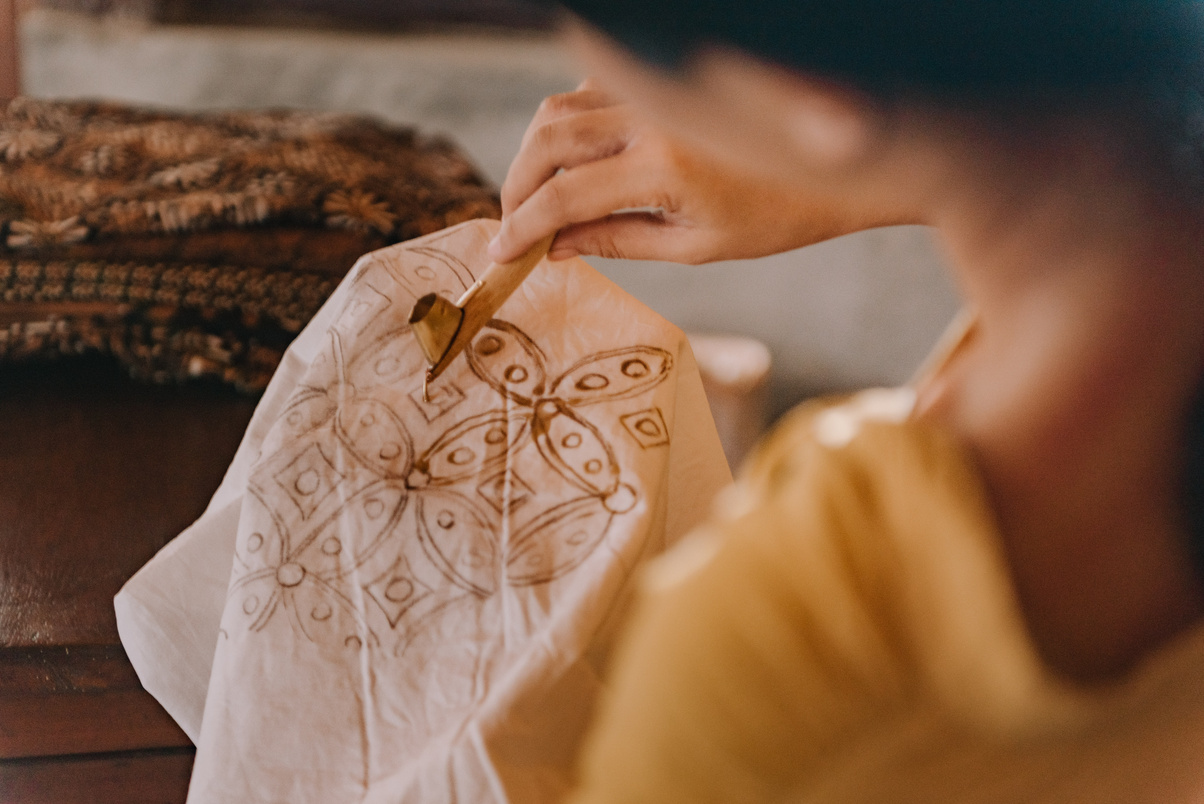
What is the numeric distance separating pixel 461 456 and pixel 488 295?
8cm

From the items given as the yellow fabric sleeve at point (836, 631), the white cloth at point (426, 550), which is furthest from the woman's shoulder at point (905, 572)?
the white cloth at point (426, 550)

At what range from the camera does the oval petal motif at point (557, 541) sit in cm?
34

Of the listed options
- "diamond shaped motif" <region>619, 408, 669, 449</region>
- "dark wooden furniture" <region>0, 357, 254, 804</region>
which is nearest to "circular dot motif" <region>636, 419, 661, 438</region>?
"diamond shaped motif" <region>619, 408, 669, 449</region>

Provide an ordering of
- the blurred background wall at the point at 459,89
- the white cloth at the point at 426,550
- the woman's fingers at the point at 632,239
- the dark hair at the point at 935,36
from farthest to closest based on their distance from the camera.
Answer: the blurred background wall at the point at 459,89 → the woman's fingers at the point at 632,239 → the white cloth at the point at 426,550 → the dark hair at the point at 935,36

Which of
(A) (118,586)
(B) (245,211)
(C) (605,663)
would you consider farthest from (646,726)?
(B) (245,211)

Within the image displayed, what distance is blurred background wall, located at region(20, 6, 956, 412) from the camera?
125 centimetres

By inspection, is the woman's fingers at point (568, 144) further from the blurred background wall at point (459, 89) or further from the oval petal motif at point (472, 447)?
the blurred background wall at point (459, 89)

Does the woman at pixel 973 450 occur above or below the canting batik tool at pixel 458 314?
above

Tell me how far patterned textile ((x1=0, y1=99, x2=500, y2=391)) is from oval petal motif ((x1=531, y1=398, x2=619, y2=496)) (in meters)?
0.36

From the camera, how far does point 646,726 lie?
0.60 ft

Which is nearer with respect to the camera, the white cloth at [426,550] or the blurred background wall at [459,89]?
the white cloth at [426,550]

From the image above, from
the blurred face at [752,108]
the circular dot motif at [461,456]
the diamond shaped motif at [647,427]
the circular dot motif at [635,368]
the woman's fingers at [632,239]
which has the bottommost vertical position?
the circular dot motif at [461,456]

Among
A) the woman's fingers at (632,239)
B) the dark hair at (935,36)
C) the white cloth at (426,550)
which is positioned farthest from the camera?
the woman's fingers at (632,239)

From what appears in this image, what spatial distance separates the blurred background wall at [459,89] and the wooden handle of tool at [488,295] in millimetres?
884
